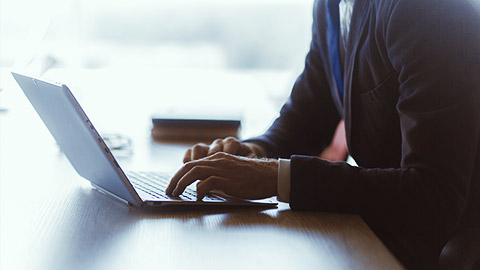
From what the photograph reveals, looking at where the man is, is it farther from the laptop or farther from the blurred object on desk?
the blurred object on desk

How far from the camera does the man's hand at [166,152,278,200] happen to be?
0.92 m

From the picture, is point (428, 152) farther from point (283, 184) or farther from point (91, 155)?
point (91, 155)

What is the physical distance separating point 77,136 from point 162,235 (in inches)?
9.5

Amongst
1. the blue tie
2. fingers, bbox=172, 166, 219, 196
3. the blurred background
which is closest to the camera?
fingers, bbox=172, 166, 219, 196

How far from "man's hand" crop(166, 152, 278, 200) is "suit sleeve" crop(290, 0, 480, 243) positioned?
2.0 inches

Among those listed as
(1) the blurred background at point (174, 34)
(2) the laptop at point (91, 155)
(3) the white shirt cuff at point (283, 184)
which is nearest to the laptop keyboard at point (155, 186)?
(2) the laptop at point (91, 155)

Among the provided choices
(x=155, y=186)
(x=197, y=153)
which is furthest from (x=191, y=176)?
(x=197, y=153)

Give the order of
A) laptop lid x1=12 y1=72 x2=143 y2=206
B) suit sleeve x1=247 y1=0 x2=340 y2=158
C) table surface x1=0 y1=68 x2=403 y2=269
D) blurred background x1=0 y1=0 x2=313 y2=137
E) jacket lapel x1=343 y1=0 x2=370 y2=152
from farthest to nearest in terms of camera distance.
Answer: blurred background x1=0 y1=0 x2=313 y2=137 < suit sleeve x1=247 y1=0 x2=340 y2=158 < jacket lapel x1=343 y1=0 x2=370 y2=152 < laptop lid x1=12 y1=72 x2=143 y2=206 < table surface x1=0 y1=68 x2=403 y2=269

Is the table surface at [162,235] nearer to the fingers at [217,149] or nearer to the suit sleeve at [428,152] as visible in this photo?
the suit sleeve at [428,152]

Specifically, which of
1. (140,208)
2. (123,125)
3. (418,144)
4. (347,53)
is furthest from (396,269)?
(123,125)

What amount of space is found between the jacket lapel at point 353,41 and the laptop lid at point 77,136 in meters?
0.56

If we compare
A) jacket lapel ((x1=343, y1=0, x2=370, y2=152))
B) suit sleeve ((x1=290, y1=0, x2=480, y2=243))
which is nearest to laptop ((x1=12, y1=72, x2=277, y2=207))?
suit sleeve ((x1=290, y1=0, x2=480, y2=243))

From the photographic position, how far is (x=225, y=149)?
120cm

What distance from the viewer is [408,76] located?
95 cm
